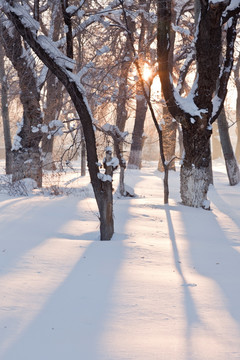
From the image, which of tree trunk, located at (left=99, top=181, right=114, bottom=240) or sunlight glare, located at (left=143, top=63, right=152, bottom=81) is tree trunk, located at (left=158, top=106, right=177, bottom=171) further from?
tree trunk, located at (left=99, top=181, right=114, bottom=240)

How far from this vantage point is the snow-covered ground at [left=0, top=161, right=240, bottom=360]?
245cm

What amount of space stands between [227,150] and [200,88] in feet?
21.3

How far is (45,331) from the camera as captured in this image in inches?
102

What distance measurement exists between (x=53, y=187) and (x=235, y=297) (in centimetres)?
752

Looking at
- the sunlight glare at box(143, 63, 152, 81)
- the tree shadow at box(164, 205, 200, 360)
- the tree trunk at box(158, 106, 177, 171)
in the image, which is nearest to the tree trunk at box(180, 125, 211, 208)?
the tree trunk at box(158, 106, 177, 171)

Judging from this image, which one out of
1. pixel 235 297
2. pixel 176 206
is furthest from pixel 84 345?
pixel 176 206

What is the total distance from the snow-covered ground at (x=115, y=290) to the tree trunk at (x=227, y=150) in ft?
26.3

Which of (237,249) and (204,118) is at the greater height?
(204,118)

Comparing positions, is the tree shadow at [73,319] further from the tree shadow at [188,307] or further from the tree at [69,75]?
the tree at [69,75]

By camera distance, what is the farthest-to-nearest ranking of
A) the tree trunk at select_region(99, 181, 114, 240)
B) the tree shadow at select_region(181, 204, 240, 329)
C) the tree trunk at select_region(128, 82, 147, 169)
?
the tree trunk at select_region(128, 82, 147, 169)
the tree trunk at select_region(99, 181, 114, 240)
the tree shadow at select_region(181, 204, 240, 329)

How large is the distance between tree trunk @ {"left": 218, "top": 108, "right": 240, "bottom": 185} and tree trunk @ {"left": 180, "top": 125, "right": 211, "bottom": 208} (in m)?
5.62

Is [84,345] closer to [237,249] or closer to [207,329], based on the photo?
[207,329]

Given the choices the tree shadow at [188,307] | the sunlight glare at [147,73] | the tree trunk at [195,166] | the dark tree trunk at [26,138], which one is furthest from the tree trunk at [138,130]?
the tree shadow at [188,307]

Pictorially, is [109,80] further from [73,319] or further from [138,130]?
[138,130]
